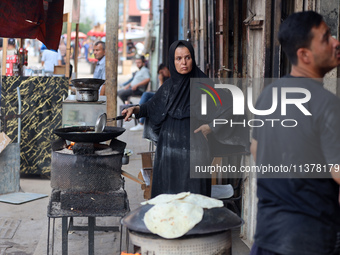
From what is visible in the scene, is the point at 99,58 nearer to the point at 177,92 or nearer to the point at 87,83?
the point at 87,83

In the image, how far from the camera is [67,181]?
420 cm

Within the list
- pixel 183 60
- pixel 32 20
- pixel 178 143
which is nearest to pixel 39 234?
pixel 178 143

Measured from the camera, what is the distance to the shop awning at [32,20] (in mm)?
6668

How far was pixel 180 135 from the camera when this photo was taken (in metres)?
4.41

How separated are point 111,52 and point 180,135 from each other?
3.08 meters

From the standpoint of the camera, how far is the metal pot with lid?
18.5ft

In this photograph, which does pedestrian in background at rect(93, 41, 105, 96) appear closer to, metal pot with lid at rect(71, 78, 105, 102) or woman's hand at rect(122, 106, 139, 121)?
metal pot with lid at rect(71, 78, 105, 102)

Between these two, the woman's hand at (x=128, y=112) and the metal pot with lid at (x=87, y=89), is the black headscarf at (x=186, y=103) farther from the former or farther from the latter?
the metal pot with lid at (x=87, y=89)

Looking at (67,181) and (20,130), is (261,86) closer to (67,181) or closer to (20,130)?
(67,181)

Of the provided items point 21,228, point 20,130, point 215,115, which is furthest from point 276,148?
point 20,130

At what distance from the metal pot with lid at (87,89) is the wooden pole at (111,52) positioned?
1.28 meters

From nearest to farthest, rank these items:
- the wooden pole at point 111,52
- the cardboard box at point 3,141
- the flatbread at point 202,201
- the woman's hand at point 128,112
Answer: the flatbread at point 202,201 → the woman's hand at point 128,112 → the cardboard box at point 3,141 → the wooden pole at point 111,52

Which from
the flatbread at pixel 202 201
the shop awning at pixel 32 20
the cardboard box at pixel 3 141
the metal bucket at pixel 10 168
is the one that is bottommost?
the metal bucket at pixel 10 168

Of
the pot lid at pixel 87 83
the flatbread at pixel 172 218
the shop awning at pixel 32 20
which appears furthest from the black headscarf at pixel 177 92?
the shop awning at pixel 32 20
